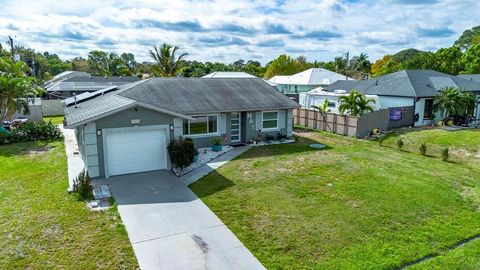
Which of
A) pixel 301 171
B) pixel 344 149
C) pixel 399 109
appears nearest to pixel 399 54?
pixel 399 109

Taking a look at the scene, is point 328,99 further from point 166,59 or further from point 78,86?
point 78,86

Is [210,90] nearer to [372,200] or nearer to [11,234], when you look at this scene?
[372,200]

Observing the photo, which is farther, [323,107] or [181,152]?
[323,107]

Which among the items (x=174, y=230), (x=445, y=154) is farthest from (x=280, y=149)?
(x=174, y=230)

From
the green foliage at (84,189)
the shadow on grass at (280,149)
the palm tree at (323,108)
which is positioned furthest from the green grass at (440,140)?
the green foliage at (84,189)

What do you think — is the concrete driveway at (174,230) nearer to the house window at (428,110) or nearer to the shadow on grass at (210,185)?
the shadow on grass at (210,185)
